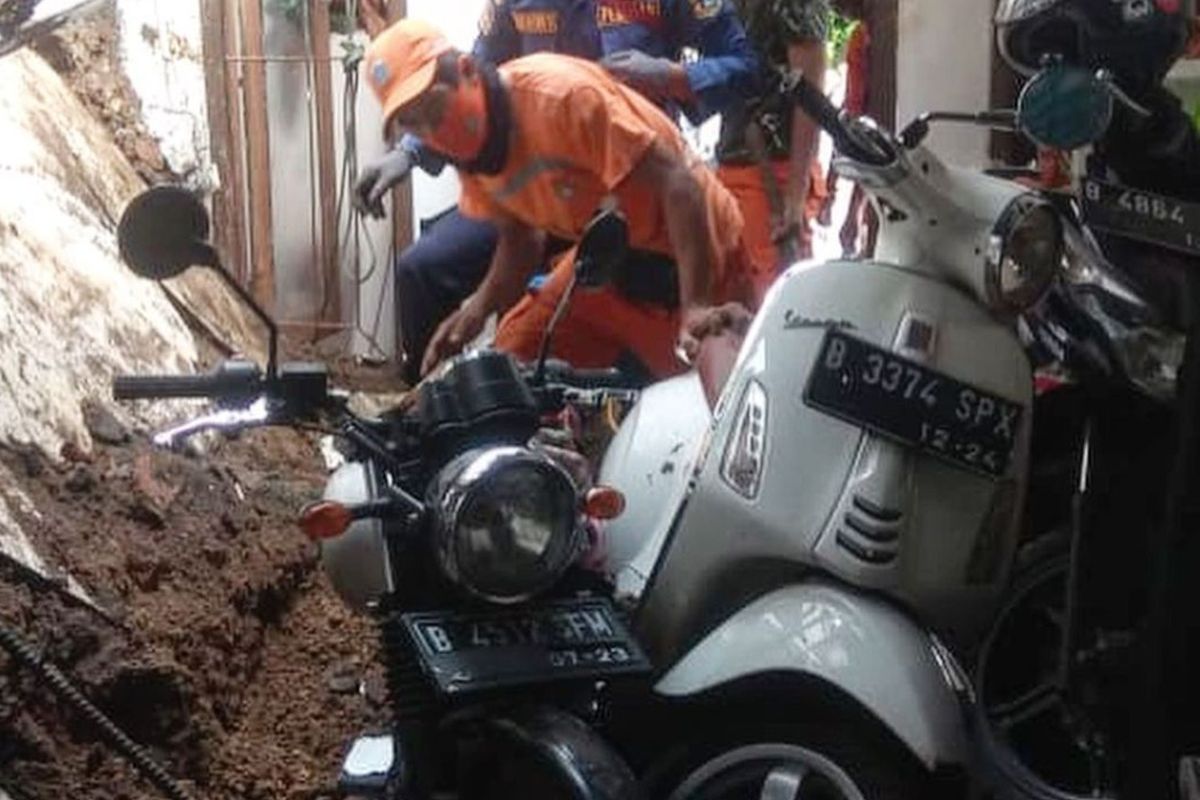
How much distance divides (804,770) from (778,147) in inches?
118

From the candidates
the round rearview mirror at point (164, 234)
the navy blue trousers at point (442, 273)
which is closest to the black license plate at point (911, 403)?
the round rearview mirror at point (164, 234)

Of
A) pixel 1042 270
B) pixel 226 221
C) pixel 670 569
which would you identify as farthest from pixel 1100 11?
pixel 226 221

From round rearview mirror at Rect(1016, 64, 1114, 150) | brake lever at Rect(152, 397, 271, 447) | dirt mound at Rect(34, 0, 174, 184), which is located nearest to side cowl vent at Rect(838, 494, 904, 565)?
round rearview mirror at Rect(1016, 64, 1114, 150)

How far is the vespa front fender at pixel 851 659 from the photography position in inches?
95.0

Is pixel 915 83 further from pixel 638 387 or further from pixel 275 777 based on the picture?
pixel 275 777

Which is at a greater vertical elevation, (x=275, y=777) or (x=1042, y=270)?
(x=1042, y=270)

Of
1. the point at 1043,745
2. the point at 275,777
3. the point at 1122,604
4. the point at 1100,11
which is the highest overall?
the point at 1100,11

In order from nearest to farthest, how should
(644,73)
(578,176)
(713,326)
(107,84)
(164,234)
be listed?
(164,234), (713,326), (578,176), (644,73), (107,84)

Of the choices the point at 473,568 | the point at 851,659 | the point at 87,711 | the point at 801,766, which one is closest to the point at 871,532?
the point at 851,659

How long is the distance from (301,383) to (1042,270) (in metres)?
1.13

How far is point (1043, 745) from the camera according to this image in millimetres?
3086

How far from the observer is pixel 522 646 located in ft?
8.04

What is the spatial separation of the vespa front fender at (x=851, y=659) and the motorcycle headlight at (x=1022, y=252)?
51cm

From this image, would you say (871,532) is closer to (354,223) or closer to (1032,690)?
(1032,690)
